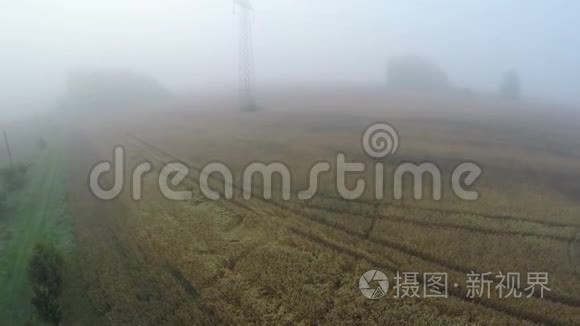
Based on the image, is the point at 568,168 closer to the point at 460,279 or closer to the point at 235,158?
the point at 460,279

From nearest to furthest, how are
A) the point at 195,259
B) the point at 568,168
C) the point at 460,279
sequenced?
the point at 460,279 → the point at 195,259 → the point at 568,168

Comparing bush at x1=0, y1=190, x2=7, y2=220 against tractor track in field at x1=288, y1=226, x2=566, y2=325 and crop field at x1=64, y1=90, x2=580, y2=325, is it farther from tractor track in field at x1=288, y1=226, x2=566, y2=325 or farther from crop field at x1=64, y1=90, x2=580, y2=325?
tractor track in field at x1=288, y1=226, x2=566, y2=325

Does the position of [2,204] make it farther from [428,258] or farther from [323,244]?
[428,258]

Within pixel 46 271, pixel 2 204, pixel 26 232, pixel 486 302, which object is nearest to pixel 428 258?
pixel 486 302

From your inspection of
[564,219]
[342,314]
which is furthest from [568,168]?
[342,314]

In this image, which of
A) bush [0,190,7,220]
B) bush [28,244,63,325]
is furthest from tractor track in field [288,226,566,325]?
bush [0,190,7,220]

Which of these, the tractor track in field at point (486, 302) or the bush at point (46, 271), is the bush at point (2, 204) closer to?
the bush at point (46, 271)
